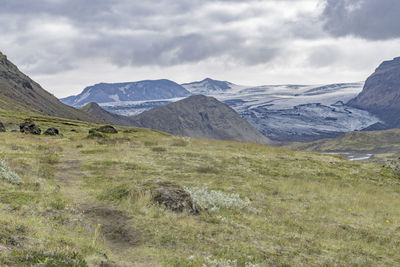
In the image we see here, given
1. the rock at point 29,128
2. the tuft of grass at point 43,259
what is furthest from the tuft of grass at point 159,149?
the tuft of grass at point 43,259

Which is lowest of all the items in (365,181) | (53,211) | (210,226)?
(365,181)

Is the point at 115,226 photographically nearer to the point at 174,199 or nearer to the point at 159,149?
the point at 174,199

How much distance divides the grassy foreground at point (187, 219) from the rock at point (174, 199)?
0.46m

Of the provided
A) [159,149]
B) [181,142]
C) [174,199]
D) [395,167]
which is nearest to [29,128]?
[181,142]

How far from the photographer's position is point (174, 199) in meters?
15.5

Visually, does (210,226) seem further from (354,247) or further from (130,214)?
(354,247)

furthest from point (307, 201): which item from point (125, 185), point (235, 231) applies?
point (125, 185)

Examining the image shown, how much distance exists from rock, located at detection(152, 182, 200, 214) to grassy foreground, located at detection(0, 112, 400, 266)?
0.46m

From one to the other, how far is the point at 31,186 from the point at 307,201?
16.4 meters

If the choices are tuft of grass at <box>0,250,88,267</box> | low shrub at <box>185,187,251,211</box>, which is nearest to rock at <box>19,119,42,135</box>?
low shrub at <box>185,187,251,211</box>

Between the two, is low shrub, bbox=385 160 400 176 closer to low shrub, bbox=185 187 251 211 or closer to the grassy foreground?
the grassy foreground

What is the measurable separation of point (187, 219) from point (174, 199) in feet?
5.91

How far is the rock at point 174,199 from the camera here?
49.8ft

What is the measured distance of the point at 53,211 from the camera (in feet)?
43.8
